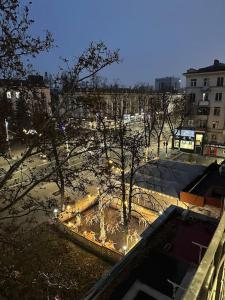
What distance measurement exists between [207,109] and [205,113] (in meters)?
0.70

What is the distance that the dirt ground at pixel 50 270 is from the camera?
41.2ft

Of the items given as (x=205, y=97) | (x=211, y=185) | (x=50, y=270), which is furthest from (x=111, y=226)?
(x=205, y=97)

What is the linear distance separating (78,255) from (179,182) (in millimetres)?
10716

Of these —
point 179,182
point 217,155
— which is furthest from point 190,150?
point 179,182

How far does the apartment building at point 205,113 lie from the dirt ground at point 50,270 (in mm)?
27421

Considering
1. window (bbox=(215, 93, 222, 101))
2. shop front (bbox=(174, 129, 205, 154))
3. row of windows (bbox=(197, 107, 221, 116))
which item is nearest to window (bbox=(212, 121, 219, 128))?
row of windows (bbox=(197, 107, 221, 116))

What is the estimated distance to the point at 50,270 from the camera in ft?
46.6

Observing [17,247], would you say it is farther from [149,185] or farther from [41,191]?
[41,191]

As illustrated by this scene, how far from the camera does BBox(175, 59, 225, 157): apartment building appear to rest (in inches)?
1407

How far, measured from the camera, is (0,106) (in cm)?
945

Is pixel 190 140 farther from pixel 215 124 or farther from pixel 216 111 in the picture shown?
pixel 216 111

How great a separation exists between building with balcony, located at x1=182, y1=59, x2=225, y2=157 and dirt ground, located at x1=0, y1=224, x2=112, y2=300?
27.4m

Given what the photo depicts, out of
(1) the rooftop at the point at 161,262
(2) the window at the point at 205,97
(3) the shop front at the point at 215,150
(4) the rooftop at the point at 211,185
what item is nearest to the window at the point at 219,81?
(2) the window at the point at 205,97

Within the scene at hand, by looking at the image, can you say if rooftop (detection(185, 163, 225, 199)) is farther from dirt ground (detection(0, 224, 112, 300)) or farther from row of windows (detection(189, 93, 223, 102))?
row of windows (detection(189, 93, 223, 102))
